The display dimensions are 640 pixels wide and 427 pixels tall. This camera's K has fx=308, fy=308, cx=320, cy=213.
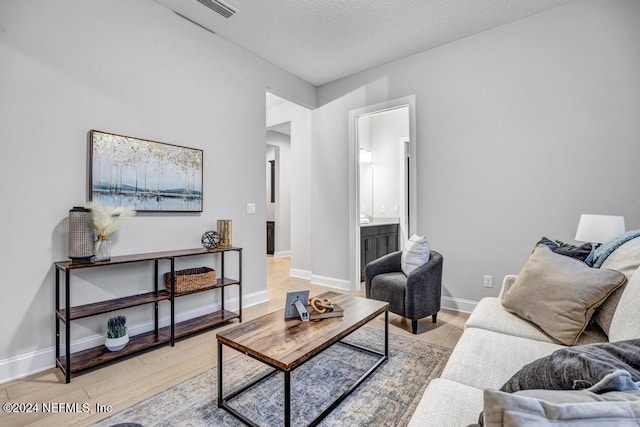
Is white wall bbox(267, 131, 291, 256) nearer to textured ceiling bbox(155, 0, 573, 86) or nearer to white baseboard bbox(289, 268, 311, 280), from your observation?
white baseboard bbox(289, 268, 311, 280)

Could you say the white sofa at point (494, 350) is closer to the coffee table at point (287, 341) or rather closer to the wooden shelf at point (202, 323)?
the coffee table at point (287, 341)

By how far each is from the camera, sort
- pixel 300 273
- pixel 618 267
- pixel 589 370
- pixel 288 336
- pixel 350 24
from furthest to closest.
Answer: pixel 300 273 < pixel 350 24 < pixel 288 336 < pixel 618 267 < pixel 589 370

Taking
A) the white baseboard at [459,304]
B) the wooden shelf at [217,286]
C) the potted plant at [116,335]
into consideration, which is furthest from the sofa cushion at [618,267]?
the potted plant at [116,335]

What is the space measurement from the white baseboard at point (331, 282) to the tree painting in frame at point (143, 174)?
2126 millimetres

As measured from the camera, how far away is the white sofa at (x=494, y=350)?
3.28ft

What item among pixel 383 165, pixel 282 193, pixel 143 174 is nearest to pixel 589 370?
pixel 143 174

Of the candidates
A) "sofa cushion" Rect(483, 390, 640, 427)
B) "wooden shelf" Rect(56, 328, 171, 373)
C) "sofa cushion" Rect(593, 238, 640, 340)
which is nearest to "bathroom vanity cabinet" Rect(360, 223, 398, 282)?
"wooden shelf" Rect(56, 328, 171, 373)

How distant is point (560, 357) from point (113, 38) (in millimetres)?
3308

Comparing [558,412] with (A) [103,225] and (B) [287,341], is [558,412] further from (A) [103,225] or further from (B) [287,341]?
(A) [103,225]

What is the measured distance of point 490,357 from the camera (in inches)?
53.6

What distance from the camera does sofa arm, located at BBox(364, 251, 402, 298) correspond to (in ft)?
10.1

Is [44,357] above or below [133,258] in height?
below

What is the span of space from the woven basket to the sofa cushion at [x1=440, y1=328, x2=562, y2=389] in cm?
213

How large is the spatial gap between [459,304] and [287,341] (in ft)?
7.95
